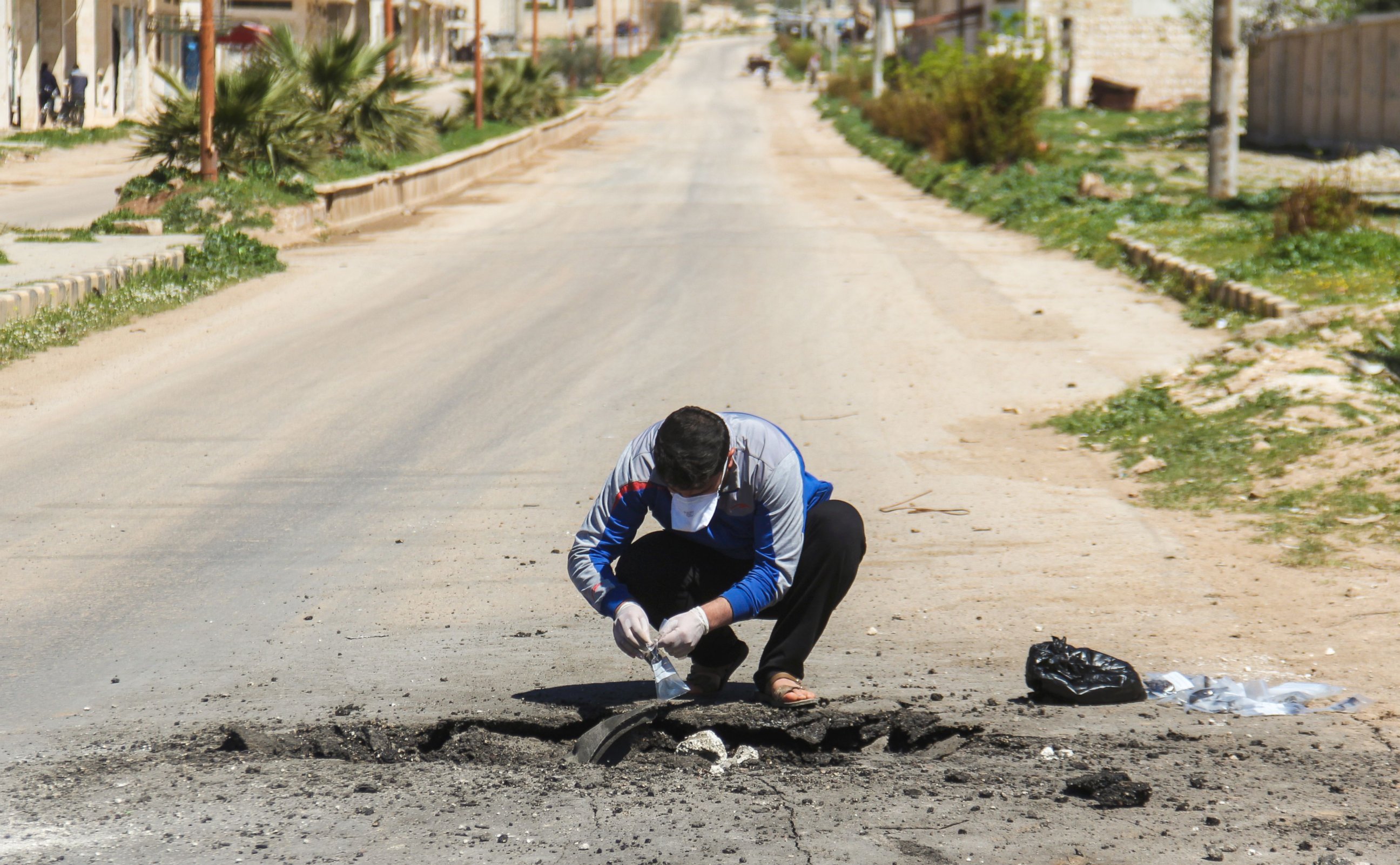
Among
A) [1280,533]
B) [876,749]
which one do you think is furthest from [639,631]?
[1280,533]

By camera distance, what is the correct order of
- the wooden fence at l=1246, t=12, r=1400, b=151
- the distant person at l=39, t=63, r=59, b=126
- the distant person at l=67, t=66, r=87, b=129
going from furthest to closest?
the distant person at l=67, t=66, r=87, b=129 → the distant person at l=39, t=63, r=59, b=126 → the wooden fence at l=1246, t=12, r=1400, b=151

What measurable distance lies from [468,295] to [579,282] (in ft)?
4.27

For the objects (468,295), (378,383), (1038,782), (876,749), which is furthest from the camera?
(468,295)

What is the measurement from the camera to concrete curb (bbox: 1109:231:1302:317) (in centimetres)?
1084

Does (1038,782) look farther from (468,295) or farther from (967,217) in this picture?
(967,217)

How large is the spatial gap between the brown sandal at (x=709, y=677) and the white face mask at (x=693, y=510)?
614 millimetres

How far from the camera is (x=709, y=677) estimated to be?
4305 millimetres

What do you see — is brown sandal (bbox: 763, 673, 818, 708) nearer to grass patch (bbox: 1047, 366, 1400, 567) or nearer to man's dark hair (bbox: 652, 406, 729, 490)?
man's dark hair (bbox: 652, 406, 729, 490)

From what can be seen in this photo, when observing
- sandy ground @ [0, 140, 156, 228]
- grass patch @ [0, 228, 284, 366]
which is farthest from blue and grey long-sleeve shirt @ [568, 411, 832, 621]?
sandy ground @ [0, 140, 156, 228]

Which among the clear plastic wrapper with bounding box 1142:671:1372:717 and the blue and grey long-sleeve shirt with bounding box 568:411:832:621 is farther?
the clear plastic wrapper with bounding box 1142:671:1372:717

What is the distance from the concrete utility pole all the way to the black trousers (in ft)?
50.2

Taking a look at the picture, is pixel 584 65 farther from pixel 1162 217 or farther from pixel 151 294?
pixel 151 294

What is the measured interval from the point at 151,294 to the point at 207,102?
487cm

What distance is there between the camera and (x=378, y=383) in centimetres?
958
